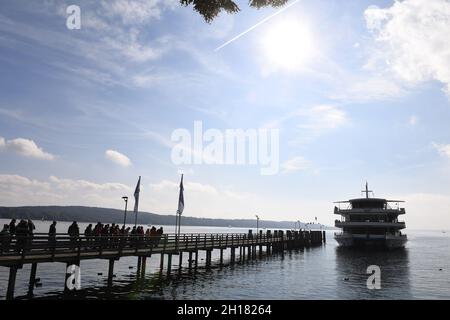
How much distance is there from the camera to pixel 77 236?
2002 cm

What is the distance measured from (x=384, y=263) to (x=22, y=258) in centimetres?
3934

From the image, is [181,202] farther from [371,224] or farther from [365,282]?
[371,224]

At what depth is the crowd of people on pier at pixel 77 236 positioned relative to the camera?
651 inches

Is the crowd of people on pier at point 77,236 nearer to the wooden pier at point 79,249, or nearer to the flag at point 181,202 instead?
the wooden pier at point 79,249

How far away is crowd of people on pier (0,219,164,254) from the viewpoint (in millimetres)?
16531
